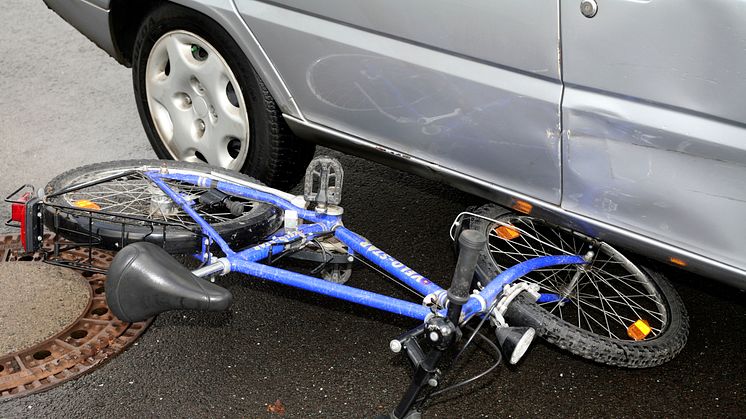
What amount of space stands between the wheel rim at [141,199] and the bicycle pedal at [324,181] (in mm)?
298

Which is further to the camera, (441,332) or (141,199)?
(141,199)

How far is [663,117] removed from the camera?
8.54ft

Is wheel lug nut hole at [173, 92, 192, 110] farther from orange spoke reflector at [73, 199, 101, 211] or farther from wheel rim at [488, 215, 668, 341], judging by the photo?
wheel rim at [488, 215, 668, 341]

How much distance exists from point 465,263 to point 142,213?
163 cm

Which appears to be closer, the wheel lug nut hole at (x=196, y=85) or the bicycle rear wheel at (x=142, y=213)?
the bicycle rear wheel at (x=142, y=213)

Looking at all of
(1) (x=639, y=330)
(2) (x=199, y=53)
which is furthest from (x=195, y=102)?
(1) (x=639, y=330)

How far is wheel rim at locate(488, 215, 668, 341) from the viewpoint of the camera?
11.1 feet

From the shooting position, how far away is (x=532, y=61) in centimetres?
279

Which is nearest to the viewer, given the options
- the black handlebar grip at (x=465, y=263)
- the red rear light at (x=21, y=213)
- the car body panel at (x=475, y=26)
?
the black handlebar grip at (x=465, y=263)

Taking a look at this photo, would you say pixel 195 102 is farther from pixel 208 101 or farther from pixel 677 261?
pixel 677 261

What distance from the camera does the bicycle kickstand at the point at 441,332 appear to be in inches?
89.4

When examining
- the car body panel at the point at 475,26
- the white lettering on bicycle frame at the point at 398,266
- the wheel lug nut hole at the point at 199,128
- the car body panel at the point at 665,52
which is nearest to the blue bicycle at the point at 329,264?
the white lettering on bicycle frame at the point at 398,266

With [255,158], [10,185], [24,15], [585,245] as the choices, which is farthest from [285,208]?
[24,15]

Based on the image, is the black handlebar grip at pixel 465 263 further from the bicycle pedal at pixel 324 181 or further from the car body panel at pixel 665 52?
the bicycle pedal at pixel 324 181
